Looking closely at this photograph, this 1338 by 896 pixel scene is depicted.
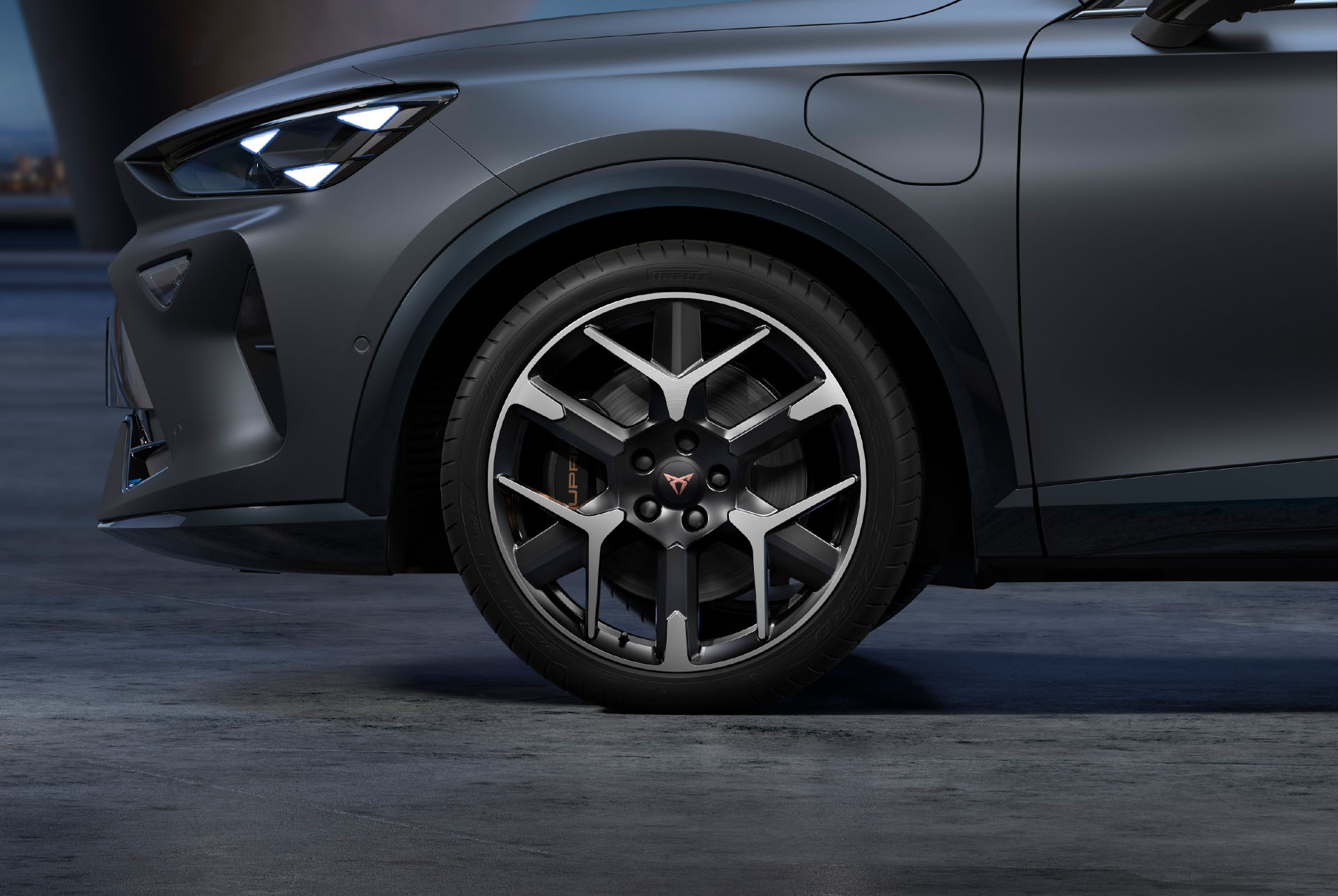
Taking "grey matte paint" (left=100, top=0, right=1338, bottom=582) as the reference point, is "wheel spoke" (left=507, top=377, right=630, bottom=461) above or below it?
below

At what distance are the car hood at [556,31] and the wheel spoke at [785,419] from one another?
→ 716 mm

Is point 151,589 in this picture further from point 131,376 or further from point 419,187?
point 419,187

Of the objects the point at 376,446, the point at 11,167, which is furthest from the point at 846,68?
the point at 11,167

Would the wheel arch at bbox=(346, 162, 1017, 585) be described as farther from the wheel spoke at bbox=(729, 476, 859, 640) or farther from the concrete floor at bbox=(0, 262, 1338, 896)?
the concrete floor at bbox=(0, 262, 1338, 896)

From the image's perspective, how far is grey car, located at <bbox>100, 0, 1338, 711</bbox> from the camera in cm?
384

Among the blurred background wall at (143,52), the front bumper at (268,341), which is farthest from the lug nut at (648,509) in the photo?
the blurred background wall at (143,52)

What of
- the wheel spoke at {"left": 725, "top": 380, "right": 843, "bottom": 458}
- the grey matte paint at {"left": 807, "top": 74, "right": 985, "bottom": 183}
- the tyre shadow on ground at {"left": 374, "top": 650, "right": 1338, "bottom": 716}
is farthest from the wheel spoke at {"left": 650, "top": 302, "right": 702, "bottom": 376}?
the tyre shadow on ground at {"left": 374, "top": 650, "right": 1338, "bottom": 716}

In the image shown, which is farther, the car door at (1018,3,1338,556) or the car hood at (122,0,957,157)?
the car hood at (122,0,957,157)

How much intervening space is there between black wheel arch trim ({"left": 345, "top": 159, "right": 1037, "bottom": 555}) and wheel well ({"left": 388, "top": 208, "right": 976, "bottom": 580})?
10 cm

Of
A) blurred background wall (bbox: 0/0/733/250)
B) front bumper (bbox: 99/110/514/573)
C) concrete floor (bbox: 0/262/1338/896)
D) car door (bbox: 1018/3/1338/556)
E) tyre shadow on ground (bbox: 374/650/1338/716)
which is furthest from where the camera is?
blurred background wall (bbox: 0/0/733/250)

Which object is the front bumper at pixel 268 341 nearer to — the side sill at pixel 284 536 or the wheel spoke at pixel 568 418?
the side sill at pixel 284 536

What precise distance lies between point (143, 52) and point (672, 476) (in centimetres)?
4035

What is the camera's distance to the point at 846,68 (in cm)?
391

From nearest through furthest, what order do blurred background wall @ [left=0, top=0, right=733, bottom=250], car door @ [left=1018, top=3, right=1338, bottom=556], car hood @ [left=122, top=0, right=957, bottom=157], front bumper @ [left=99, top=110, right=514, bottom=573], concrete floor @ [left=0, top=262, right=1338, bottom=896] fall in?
concrete floor @ [left=0, top=262, right=1338, bottom=896] < car door @ [left=1018, top=3, right=1338, bottom=556] < front bumper @ [left=99, top=110, right=514, bottom=573] < car hood @ [left=122, top=0, right=957, bottom=157] < blurred background wall @ [left=0, top=0, right=733, bottom=250]
